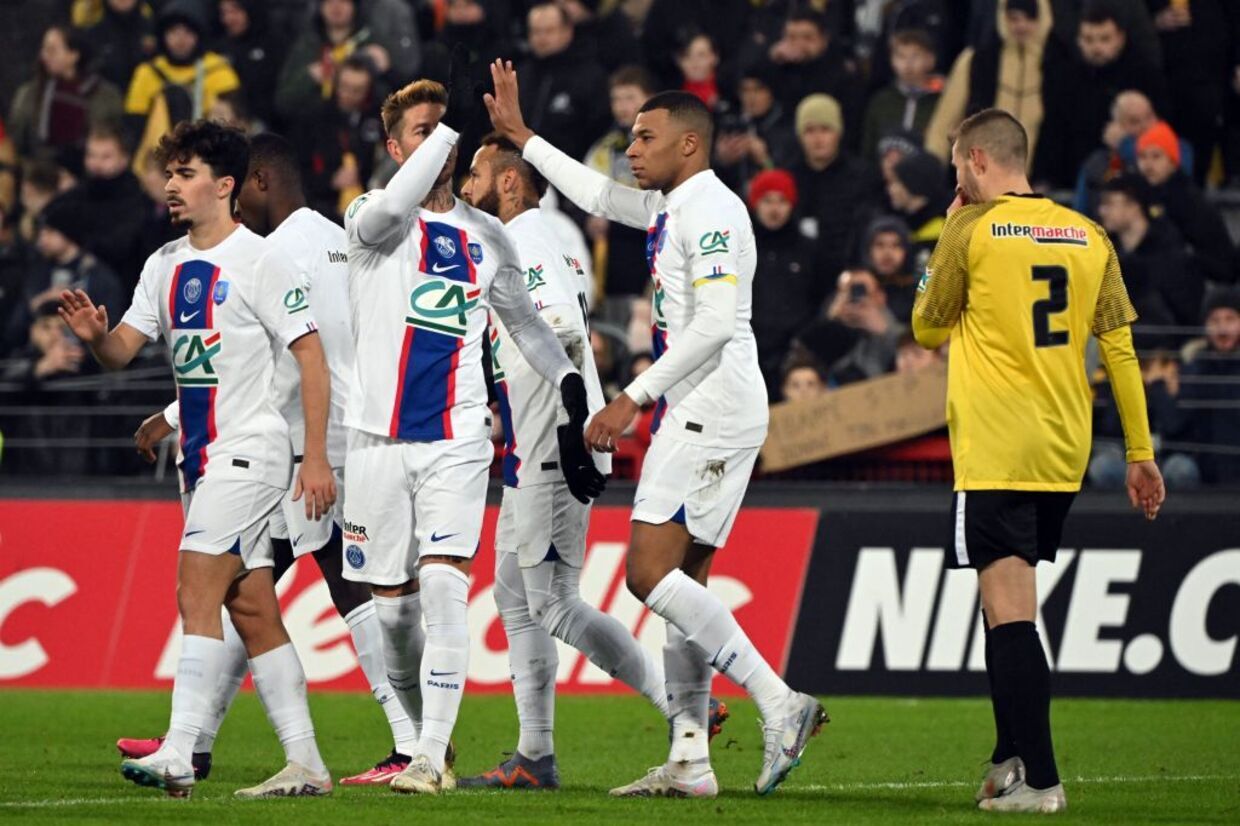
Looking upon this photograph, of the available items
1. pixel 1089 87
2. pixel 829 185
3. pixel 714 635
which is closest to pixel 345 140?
pixel 829 185

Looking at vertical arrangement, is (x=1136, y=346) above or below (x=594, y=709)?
above

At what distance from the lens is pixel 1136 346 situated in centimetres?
1434

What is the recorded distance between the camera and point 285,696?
806 centimetres

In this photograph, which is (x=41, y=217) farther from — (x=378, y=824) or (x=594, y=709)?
(x=378, y=824)

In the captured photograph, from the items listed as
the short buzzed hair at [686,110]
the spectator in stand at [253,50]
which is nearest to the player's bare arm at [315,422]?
the short buzzed hair at [686,110]

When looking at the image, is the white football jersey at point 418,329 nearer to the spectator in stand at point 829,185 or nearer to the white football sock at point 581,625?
the white football sock at point 581,625

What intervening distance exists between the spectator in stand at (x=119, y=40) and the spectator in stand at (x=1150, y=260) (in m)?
8.85

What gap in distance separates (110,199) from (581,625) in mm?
9554

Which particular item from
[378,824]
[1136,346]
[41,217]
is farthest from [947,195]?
[378,824]

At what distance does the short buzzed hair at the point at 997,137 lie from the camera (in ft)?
25.8

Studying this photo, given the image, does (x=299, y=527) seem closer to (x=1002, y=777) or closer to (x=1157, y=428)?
(x=1002, y=777)

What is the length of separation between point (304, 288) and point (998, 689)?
9.35 feet

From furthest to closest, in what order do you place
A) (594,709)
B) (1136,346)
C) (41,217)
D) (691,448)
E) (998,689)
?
(41,217) → (1136,346) → (594,709) → (691,448) → (998,689)

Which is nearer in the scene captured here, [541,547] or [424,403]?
[424,403]
